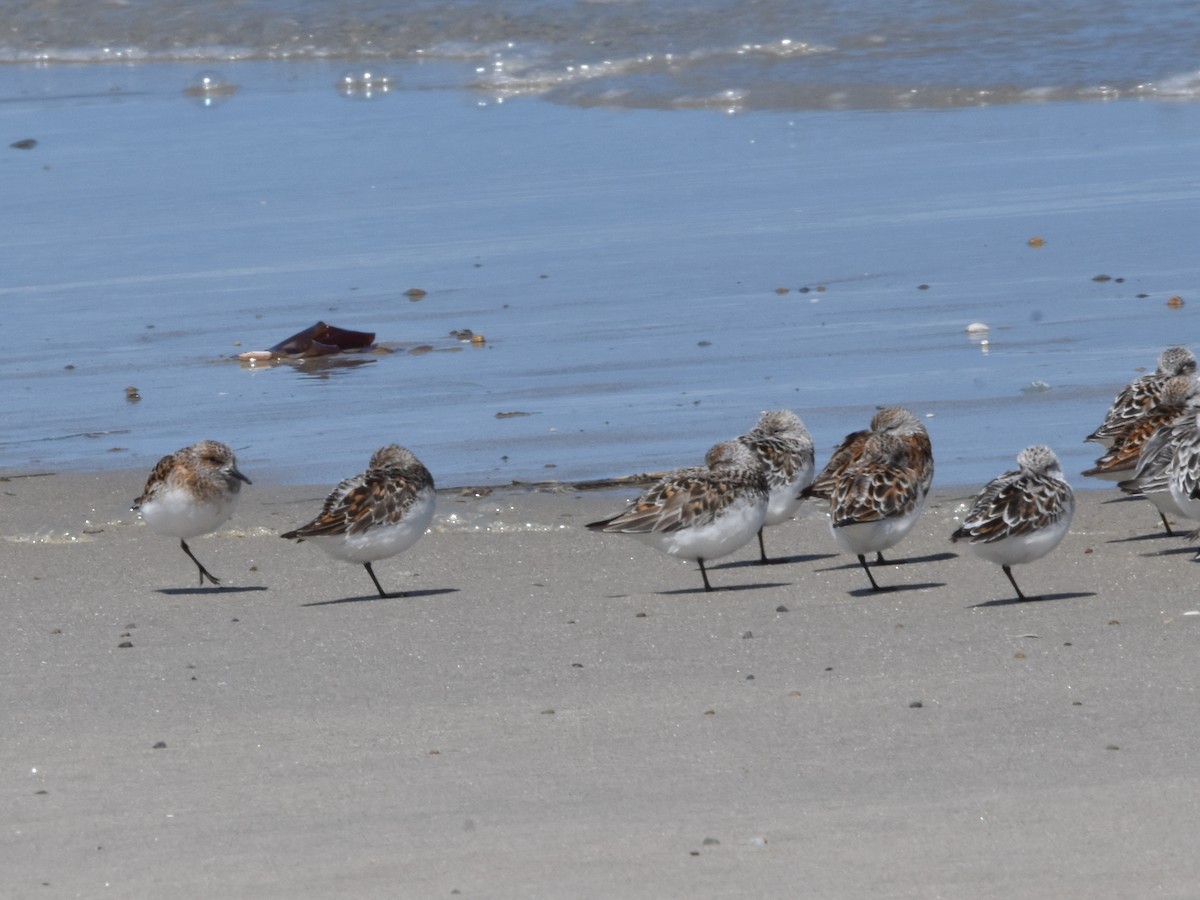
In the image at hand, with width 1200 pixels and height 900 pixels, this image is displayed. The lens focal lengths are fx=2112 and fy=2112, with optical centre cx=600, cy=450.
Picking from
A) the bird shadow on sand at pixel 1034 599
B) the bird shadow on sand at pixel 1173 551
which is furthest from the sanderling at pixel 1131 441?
the bird shadow on sand at pixel 1034 599

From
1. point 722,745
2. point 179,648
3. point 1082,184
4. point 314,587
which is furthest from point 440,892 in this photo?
point 1082,184

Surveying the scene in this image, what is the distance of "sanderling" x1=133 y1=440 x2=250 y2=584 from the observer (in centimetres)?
→ 848

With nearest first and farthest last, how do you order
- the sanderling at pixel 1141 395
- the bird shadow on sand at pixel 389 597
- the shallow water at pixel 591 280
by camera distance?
the bird shadow on sand at pixel 389 597 < the sanderling at pixel 1141 395 < the shallow water at pixel 591 280

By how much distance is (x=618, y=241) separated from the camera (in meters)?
15.2

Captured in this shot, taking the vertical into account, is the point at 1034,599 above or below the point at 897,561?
above

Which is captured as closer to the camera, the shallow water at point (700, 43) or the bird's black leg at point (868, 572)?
the bird's black leg at point (868, 572)

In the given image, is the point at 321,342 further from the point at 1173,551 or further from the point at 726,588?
the point at 1173,551

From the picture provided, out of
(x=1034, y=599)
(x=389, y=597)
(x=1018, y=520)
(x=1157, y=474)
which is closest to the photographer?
(x=1018, y=520)

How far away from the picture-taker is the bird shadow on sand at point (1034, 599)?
772 cm

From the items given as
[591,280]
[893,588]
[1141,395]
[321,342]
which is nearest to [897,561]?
[893,588]

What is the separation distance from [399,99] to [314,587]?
16.2 meters

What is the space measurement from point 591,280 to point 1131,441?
18.9 feet

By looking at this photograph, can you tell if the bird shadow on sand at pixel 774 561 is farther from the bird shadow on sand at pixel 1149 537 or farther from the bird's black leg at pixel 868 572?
the bird shadow on sand at pixel 1149 537

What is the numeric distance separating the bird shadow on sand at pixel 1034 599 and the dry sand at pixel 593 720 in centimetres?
3
